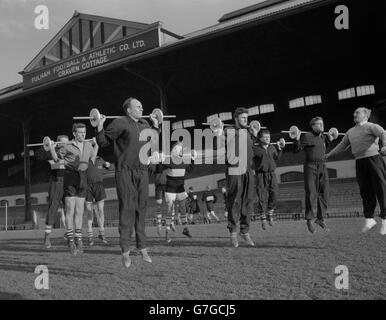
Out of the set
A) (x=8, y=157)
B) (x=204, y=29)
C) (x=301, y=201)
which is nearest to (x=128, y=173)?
(x=301, y=201)

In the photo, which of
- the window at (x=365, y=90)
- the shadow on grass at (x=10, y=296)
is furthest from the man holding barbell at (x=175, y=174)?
the window at (x=365, y=90)

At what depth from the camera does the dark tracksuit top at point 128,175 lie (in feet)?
18.5

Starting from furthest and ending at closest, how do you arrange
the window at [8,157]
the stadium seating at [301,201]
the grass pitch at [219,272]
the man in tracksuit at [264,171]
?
the window at [8,157]
the stadium seating at [301,201]
the man in tracksuit at [264,171]
the grass pitch at [219,272]

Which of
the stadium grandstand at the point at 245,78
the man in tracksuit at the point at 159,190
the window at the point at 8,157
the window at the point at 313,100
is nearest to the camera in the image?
the man in tracksuit at the point at 159,190

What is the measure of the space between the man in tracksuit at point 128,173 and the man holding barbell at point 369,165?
4.10 metres

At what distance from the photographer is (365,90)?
23.0 m

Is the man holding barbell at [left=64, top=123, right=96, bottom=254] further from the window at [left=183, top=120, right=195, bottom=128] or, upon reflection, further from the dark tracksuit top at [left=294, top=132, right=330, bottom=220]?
the window at [left=183, top=120, right=195, bottom=128]

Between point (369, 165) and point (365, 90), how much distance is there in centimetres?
1712

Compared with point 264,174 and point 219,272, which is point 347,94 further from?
point 219,272

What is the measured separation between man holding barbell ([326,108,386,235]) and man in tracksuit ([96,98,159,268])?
13.5ft

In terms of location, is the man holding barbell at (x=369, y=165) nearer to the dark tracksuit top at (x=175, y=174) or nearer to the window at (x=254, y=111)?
the dark tracksuit top at (x=175, y=174)

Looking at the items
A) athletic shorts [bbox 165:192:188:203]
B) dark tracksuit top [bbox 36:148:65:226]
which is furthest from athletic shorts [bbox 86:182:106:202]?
athletic shorts [bbox 165:192:188:203]
